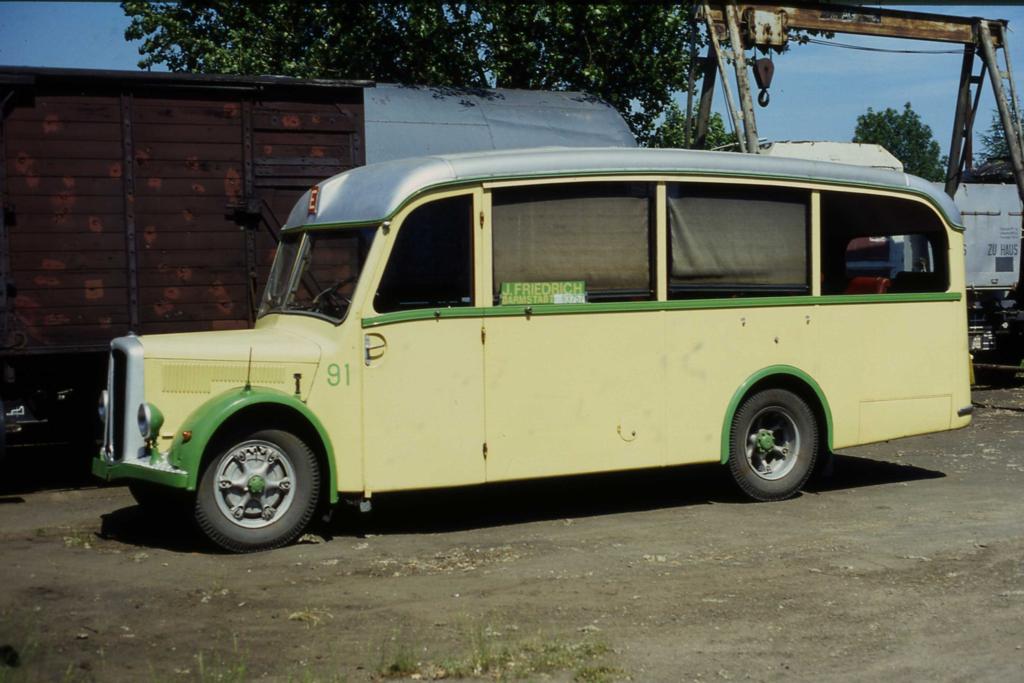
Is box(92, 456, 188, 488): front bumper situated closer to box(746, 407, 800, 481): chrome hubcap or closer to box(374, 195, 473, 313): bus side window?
box(374, 195, 473, 313): bus side window

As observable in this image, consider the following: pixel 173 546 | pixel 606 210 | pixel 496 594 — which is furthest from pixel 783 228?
pixel 173 546

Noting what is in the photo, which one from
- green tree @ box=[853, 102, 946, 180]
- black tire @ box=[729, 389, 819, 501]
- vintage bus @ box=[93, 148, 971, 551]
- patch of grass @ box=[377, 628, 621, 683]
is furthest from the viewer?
green tree @ box=[853, 102, 946, 180]

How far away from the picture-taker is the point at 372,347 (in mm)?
8547

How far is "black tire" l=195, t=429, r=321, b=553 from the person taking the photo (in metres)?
8.17

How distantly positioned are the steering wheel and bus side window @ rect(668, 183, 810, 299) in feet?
7.92

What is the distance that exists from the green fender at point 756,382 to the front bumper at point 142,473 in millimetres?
3999

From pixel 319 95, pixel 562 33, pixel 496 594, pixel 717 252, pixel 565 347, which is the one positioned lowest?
pixel 496 594

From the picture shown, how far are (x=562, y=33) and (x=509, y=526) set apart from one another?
14.0 meters

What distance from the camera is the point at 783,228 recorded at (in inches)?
396

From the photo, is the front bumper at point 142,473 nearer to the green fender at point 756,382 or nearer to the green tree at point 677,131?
the green fender at point 756,382

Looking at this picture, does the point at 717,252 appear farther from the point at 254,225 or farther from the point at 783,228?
the point at 254,225

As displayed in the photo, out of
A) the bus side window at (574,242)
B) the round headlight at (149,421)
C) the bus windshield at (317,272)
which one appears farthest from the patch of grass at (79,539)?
the bus side window at (574,242)

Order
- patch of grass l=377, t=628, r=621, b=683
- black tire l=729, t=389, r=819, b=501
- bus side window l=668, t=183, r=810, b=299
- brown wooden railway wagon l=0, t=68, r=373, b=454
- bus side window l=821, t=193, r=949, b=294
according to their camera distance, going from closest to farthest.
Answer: patch of grass l=377, t=628, r=621, b=683 < bus side window l=668, t=183, r=810, b=299 < black tire l=729, t=389, r=819, b=501 < bus side window l=821, t=193, r=949, b=294 < brown wooden railway wagon l=0, t=68, r=373, b=454

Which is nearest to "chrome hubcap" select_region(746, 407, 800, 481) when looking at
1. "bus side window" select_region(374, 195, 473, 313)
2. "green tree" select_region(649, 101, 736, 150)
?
"bus side window" select_region(374, 195, 473, 313)
